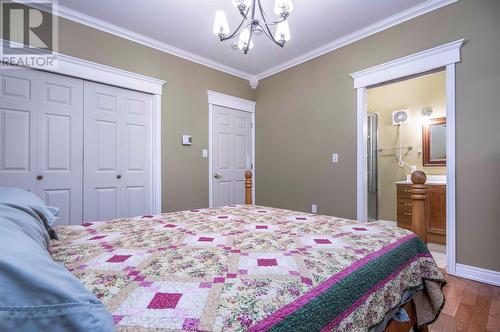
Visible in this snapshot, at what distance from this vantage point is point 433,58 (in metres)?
2.44

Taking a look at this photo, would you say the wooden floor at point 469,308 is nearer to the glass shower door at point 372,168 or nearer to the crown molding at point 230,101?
the glass shower door at point 372,168

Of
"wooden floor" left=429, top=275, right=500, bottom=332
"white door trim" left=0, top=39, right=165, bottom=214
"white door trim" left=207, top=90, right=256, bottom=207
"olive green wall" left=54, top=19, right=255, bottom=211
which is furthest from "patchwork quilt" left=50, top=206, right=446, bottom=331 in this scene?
"white door trim" left=207, top=90, right=256, bottom=207

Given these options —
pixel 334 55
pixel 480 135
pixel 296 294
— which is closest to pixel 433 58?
pixel 480 135

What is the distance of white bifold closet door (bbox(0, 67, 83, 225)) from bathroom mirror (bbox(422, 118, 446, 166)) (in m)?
4.81

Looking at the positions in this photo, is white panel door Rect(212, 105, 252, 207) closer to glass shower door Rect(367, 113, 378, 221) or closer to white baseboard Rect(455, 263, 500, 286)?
glass shower door Rect(367, 113, 378, 221)

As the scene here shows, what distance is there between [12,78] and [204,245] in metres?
2.64

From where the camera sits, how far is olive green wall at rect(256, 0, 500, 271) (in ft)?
7.05

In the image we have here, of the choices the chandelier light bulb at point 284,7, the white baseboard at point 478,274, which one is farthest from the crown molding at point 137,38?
the white baseboard at point 478,274

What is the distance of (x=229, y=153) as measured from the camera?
4000 mm

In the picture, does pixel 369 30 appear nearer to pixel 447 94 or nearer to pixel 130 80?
pixel 447 94

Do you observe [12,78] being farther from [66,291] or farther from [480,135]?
[480,135]

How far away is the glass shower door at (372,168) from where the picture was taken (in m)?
4.31

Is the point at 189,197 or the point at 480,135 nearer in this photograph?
the point at 480,135

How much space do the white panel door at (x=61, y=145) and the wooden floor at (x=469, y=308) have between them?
3322mm
